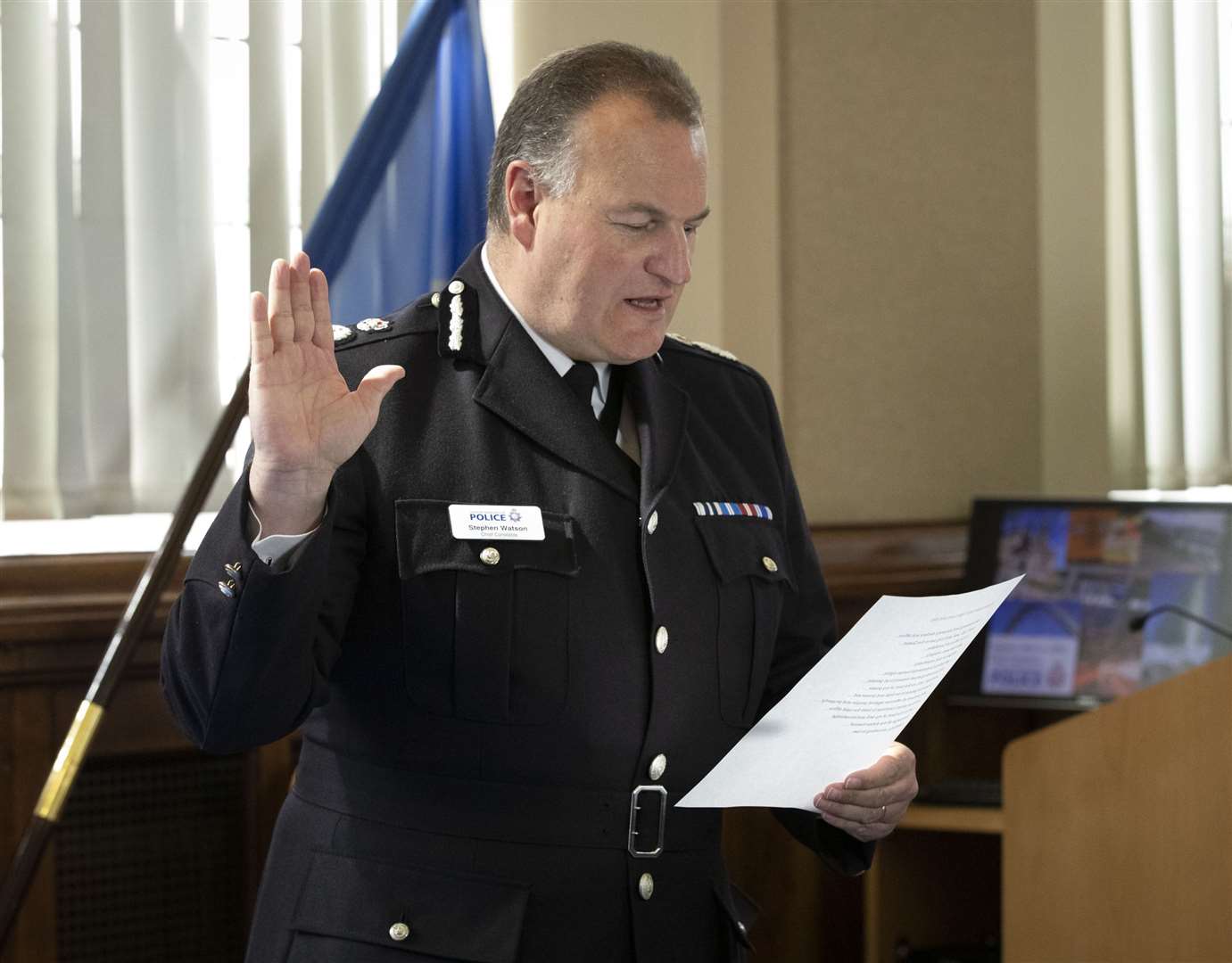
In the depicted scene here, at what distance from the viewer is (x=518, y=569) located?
1.45 metres

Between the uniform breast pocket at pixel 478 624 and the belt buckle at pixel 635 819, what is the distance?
120 mm

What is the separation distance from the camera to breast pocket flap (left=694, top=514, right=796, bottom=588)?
158cm

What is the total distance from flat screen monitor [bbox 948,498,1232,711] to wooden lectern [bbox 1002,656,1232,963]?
59 cm

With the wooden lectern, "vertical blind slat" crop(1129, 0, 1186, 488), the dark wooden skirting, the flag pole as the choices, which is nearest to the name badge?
the flag pole

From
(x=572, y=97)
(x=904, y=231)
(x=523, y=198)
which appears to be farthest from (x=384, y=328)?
(x=904, y=231)

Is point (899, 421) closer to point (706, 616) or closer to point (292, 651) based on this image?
point (706, 616)

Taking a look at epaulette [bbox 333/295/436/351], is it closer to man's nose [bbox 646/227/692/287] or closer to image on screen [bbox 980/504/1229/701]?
man's nose [bbox 646/227/692/287]

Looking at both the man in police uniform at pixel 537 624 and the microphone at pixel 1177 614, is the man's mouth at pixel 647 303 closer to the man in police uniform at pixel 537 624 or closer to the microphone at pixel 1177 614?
the man in police uniform at pixel 537 624

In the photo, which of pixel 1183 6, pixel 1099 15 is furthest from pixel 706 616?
pixel 1183 6

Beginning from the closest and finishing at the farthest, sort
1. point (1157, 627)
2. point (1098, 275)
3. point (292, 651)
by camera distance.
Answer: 1. point (292, 651)
2. point (1157, 627)
3. point (1098, 275)

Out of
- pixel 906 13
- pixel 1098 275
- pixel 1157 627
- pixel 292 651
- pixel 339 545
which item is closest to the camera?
pixel 292 651

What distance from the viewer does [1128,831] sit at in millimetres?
2080

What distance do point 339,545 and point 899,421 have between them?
1.98m

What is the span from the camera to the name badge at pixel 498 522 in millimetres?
1442
